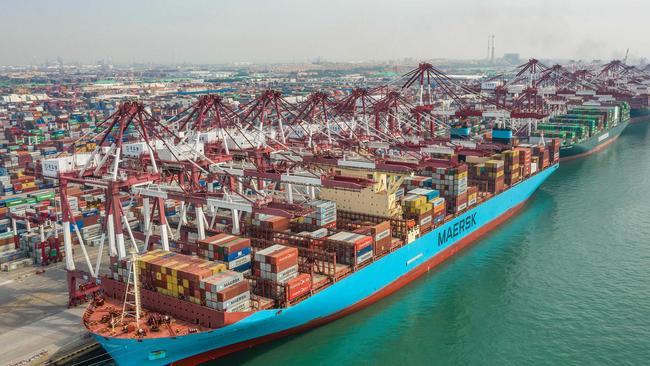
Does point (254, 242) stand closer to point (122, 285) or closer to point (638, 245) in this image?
point (122, 285)

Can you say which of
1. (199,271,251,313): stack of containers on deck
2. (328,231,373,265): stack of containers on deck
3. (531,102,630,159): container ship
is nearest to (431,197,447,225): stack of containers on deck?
(328,231,373,265): stack of containers on deck

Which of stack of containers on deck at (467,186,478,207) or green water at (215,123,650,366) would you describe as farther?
stack of containers on deck at (467,186,478,207)

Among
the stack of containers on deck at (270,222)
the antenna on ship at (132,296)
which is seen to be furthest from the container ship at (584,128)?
the antenna on ship at (132,296)

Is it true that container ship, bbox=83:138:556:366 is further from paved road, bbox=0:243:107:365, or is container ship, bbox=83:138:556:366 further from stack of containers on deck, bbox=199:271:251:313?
paved road, bbox=0:243:107:365

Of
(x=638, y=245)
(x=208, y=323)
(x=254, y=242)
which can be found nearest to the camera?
(x=208, y=323)

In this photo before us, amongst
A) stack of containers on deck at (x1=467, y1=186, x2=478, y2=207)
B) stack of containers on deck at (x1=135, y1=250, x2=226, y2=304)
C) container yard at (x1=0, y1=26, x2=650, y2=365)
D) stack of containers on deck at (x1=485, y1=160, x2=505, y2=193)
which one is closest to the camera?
stack of containers on deck at (x1=135, y1=250, x2=226, y2=304)

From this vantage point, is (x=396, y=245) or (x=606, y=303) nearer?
(x=606, y=303)

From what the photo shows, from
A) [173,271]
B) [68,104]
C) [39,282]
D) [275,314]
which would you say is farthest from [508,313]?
[68,104]
